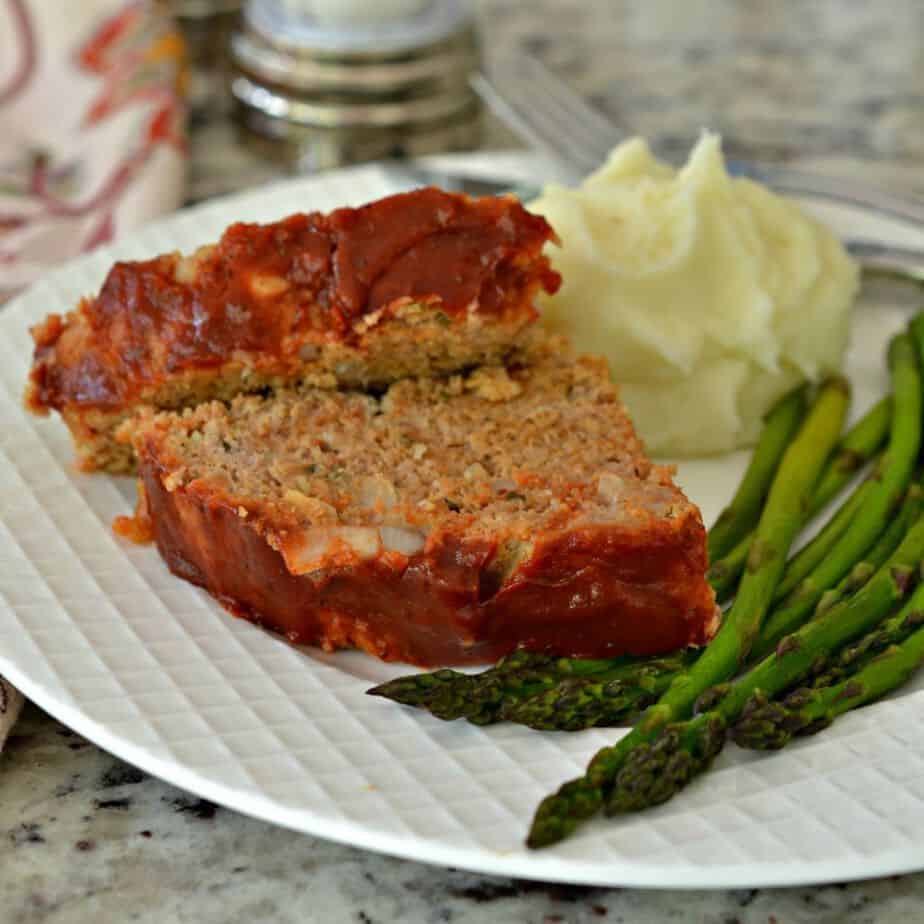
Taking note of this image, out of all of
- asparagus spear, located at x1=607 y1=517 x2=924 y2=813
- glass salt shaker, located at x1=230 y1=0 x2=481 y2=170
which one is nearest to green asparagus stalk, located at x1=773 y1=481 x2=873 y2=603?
asparagus spear, located at x1=607 y1=517 x2=924 y2=813

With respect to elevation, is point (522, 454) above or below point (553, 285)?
below

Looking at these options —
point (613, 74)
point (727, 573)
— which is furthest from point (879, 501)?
point (613, 74)

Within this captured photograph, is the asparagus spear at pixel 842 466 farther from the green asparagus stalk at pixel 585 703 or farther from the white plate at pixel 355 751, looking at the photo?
the white plate at pixel 355 751

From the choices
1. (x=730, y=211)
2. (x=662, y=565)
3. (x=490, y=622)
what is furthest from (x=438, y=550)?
(x=730, y=211)

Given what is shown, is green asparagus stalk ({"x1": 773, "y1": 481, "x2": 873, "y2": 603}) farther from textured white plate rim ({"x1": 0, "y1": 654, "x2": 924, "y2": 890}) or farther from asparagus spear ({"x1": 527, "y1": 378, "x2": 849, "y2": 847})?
textured white plate rim ({"x1": 0, "y1": 654, "x2": 924, "y2": 890})

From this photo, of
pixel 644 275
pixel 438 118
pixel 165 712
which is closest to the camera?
pixel 165 712

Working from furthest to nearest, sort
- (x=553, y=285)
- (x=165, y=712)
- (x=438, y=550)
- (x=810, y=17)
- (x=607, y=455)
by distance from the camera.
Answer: (x=810, y=17), (x=553, y=285), (x=607, y=455), (x=438, y=550), (x=165, y=712)

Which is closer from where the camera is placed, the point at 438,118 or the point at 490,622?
the point at 490,622

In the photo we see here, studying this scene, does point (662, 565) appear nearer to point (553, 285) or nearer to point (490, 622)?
point (490, 622)
